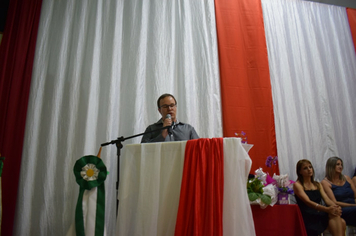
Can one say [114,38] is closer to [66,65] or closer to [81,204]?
[66,65]

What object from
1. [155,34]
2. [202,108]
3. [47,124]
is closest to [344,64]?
[202,108]

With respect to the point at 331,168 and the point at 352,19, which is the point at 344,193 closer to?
the point at 331,168

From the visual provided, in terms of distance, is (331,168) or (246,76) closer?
(331,168)

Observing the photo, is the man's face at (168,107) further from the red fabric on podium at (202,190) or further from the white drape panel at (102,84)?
the red fabric on podium at (202,190)

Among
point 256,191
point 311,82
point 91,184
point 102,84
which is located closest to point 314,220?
point 256,191

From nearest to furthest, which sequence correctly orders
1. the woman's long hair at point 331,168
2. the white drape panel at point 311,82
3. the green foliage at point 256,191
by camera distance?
the green foliage at point 256,191 → the woman's long hair at point 331,168 → the white drape panel at point 311,82

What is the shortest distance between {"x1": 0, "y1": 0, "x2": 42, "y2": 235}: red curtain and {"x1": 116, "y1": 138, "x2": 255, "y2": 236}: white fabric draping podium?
1450 mm

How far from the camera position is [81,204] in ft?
6.82

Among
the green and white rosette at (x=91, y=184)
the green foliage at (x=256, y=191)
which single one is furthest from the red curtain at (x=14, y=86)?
the green foliage at (x=256, y=191)

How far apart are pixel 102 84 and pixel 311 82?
277 cm

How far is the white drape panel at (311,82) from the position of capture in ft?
12.0

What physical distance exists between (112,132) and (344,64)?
3413 millimetres

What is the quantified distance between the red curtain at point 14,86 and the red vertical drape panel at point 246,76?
2.17 metres

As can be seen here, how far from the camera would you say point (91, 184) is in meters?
2.12
